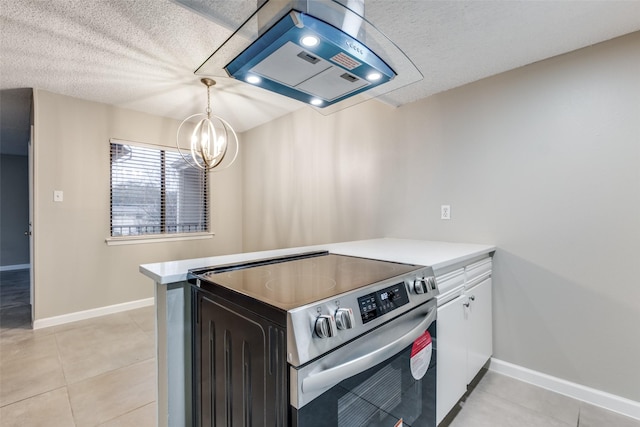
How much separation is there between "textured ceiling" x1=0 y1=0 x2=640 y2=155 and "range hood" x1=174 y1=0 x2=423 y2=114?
1.20 ft

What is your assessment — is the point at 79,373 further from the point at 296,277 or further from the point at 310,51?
the point at 310,51

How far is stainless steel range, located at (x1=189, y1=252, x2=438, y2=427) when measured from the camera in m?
0.78

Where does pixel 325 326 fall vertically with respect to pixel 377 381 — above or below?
above

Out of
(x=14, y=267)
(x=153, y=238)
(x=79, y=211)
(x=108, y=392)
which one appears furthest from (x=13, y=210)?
(x=108, y=392)

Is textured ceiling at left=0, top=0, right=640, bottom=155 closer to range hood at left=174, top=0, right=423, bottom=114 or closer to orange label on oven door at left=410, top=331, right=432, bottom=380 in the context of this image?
range hood at left=174, top=0, right=423, bottom=114

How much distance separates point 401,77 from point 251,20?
0.84 meters

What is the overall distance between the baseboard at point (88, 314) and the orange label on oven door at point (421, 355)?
11.8ft

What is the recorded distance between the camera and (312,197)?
11.3ft

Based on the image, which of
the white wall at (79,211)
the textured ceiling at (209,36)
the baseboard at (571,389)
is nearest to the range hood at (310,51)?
the textured ceiling at (209,36)

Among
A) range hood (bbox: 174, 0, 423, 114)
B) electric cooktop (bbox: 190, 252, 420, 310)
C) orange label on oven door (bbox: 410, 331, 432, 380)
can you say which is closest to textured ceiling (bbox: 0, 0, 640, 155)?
range hood (bbox: 174, 0, 423, 114)

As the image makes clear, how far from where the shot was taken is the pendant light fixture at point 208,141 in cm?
279

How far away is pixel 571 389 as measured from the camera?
185 cm

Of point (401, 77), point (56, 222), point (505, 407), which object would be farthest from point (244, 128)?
point (505, 407)

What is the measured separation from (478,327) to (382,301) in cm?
129
